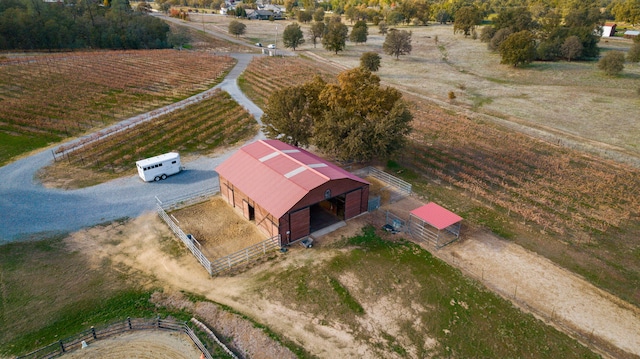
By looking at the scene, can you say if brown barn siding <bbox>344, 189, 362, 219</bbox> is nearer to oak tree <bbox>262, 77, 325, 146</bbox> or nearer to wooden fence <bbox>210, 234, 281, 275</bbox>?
wooden fence <bbox>210, 234, 281, 275</bbox>

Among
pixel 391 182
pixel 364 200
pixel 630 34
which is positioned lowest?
pixel 391 182

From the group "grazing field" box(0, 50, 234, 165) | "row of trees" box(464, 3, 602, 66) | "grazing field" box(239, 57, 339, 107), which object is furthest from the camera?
"row of trees" box(464, 3, 602, 66)

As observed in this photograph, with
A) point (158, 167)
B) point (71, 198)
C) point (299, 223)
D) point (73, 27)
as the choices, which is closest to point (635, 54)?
point (299, 223)

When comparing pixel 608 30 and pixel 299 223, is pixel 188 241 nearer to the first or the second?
pixel 299 223

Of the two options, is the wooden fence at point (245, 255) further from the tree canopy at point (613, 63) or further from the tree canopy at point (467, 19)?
the tree canopy at point (467, 19)

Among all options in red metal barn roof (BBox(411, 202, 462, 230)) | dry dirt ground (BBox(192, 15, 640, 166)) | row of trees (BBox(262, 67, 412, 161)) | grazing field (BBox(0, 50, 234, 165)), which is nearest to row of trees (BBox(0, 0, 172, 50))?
grazing field (BBox(0, 50, 234, 165))

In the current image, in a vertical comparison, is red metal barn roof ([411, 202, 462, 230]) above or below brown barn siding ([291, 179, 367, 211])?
below

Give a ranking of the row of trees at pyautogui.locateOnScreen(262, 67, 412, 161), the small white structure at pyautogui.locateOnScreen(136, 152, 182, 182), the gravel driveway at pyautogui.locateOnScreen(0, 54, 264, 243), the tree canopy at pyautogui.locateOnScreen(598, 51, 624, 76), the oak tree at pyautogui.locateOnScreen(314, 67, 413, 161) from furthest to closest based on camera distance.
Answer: the tree canopy at pyautogui.locateOnScreen(598, 51, 624, 76) < the small white structure at pyautogui.locateOnScreen(136, 152, 182, 182) < the row of trees at pyautogui.locateOnScreen(262, 67, 412, 161) < the oak tree at pyautogui.locateOnScreen(314, 67, 413, 161) < the gravel driveway at pyautogui.locateOnScreen(0, 54, 264, 243)
